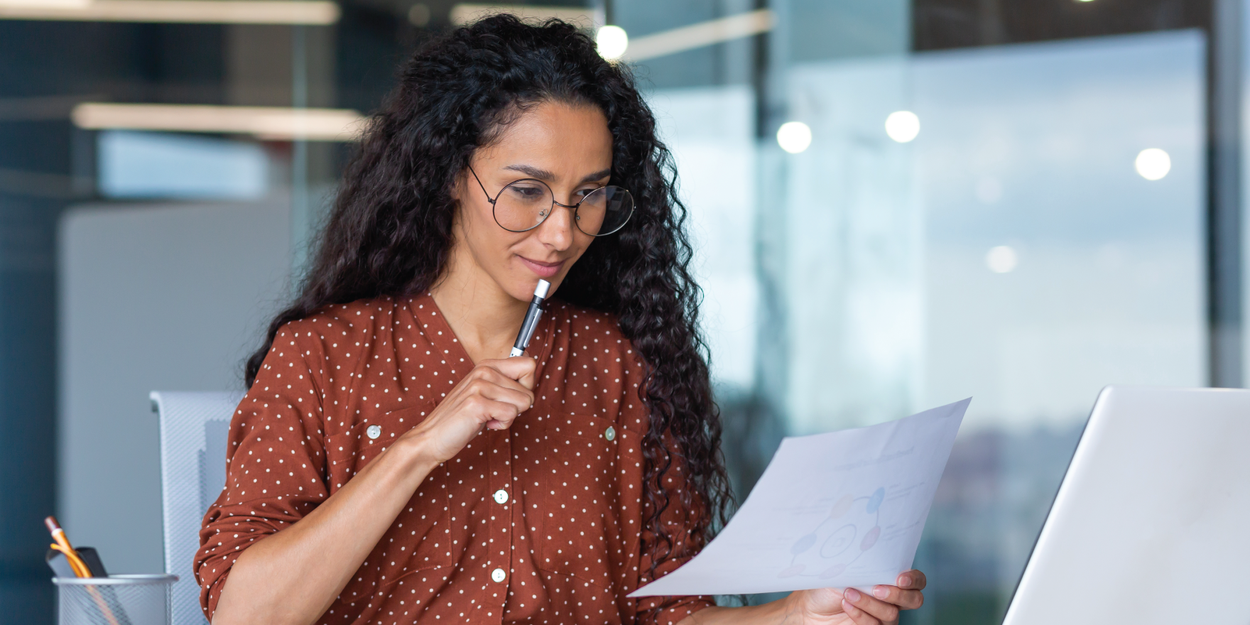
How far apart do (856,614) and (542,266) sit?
1.65 ft

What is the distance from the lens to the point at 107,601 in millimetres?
962

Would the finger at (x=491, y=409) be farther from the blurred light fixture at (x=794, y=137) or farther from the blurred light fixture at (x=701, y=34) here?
the blurred light fixture at (x=701, y=34)

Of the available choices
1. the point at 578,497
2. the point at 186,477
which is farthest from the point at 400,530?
the point at 186,477

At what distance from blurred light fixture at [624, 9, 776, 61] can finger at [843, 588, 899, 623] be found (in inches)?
95.8

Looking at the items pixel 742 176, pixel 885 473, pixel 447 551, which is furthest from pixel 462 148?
pixel 742 176

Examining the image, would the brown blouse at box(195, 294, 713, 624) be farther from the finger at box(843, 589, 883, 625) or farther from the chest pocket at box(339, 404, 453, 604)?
the finger at box(843, 589, 883, 625)

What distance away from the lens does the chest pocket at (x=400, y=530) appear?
44.2 inches

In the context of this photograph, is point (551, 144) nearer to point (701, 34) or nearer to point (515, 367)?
point (515, 367)

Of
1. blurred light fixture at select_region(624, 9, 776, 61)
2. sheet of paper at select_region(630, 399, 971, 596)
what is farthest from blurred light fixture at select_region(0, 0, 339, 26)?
sheet of paper at select_region(630, 399, 971, 596)

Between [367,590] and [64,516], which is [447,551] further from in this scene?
[64,516]

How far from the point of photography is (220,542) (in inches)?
40.3

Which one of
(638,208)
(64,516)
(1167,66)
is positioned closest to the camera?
(638,208)

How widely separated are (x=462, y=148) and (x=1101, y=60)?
228cm

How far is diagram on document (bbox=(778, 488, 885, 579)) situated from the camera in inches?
31.8
